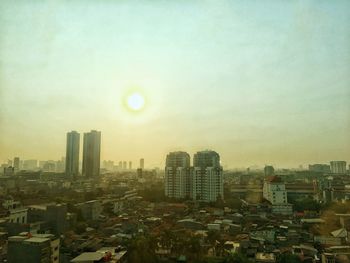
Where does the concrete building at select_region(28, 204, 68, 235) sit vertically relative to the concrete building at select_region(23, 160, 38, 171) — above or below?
below

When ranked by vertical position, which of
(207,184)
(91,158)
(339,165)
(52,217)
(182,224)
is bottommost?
(182,224)

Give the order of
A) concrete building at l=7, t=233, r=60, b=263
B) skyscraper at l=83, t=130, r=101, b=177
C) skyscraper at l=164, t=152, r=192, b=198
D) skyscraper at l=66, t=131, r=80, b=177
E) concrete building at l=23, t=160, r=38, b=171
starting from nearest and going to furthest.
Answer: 1. concrete building at l=7, t=233, r=60, b=263
2. concrete building at l=23, t=160, r=38, b=171
3. skyscraper at l=164, t=152, r=192, b=198
4. skyscraper at l=66, t=131, r=80, b=177
5. skyscraper at l=83, t=130, r=101, b=177

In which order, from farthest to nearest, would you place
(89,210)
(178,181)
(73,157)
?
(73,157) < (178,181) < (89,210)

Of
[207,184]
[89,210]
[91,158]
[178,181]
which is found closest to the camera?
[89,210]

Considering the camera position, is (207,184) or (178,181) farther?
(178,181)

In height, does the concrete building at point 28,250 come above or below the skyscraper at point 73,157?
below

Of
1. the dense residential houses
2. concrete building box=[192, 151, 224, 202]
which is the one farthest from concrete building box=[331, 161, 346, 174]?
concrete building box=[192, 151, 224, 202]

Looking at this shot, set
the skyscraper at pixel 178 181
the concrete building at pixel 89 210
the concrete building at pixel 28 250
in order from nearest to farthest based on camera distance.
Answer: the concrete building at pixel 28 250 < the concrete building at pixel 89 210 < the skyscraper at pixel 178 181

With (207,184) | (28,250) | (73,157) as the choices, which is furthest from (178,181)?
(28,250)

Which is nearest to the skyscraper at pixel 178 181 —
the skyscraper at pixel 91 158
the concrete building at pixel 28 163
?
the skyscraper at pixel 91 158

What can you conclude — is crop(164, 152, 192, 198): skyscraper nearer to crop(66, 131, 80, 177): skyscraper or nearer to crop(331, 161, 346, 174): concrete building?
crop(66, 131, 80, 177): skyscraper

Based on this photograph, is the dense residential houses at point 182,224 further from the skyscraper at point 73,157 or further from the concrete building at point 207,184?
the skyscraper at point 73,157

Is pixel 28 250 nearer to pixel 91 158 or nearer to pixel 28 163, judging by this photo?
pixel 28 163
